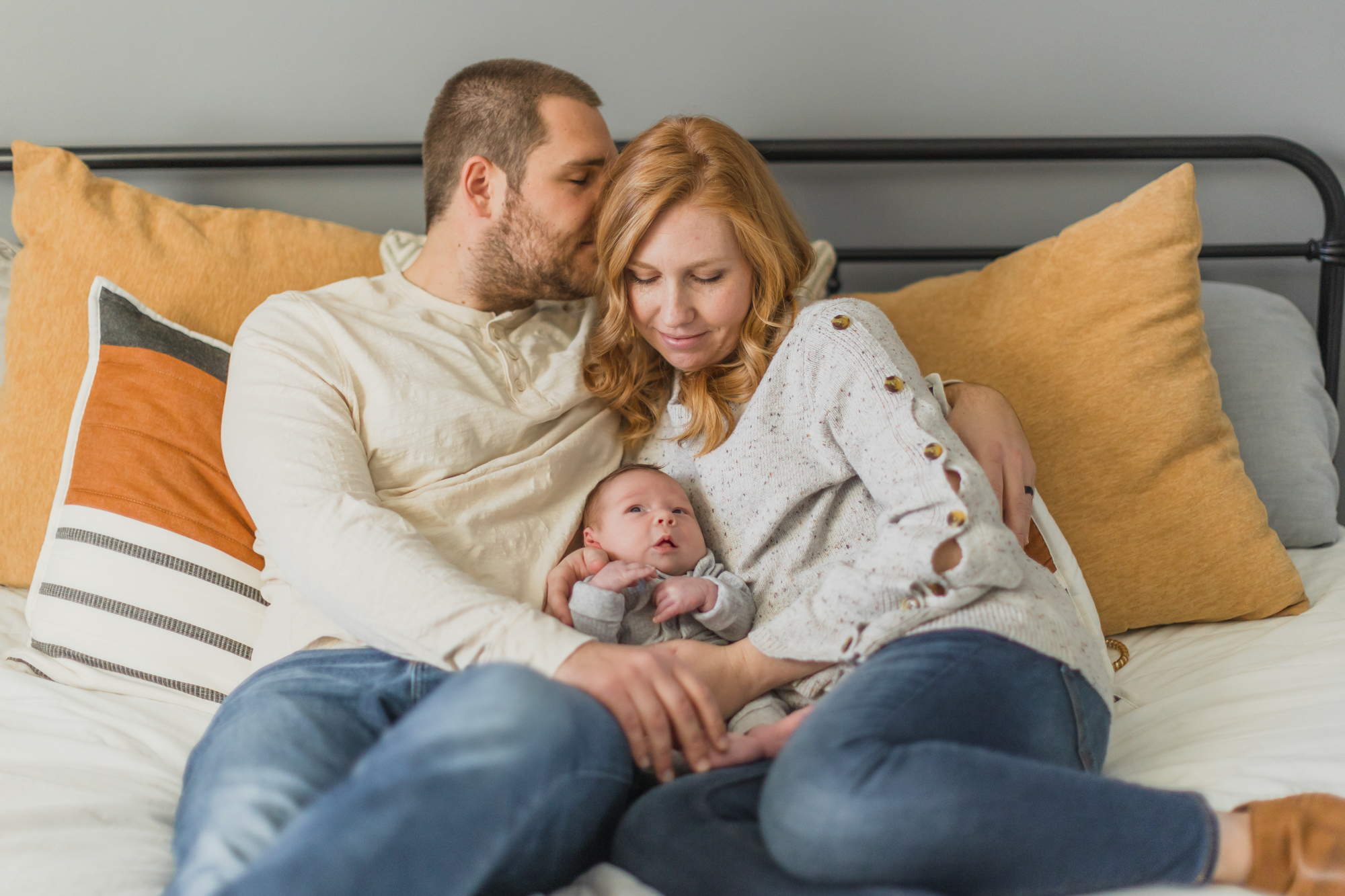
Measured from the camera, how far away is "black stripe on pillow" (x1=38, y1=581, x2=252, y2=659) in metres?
1.22

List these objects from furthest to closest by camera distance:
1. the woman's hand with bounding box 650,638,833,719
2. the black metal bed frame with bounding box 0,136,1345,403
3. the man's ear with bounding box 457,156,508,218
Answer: the black metal bed frame with bounding box 0,136,1345,403 → the man's ear with bounding box 457,156,508,218 → the woman's hand with bounding box 650,638,833,719

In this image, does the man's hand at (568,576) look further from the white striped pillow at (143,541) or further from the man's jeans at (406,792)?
the white striped pillow at (143,541)

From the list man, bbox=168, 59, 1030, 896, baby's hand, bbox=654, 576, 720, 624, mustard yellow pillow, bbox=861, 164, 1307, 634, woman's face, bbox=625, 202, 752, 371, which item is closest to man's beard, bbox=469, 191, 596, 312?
man, bbox=168, 59, 1030, 896

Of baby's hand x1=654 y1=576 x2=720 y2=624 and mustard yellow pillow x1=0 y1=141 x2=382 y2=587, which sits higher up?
mustard yellow pillow x1=0 y1=141 x2=382 y2=587

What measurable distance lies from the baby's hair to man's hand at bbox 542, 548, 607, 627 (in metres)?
0.08

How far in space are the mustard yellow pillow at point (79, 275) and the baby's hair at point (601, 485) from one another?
599mm

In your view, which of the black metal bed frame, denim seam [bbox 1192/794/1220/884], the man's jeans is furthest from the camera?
the black metal bed frame

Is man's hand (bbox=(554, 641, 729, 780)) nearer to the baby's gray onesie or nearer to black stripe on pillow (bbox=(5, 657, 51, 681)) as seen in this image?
the baby's gray onesie

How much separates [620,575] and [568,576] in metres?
0.11

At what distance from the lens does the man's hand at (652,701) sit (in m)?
0.93

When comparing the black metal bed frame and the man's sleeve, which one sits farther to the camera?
the black metal bed frame

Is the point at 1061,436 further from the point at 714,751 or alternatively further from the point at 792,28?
the point at 792,28

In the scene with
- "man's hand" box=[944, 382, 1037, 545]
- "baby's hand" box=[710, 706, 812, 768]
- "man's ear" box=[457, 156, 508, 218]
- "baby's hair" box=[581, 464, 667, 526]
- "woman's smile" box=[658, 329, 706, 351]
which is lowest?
"baby's hand" box=[710, 706, 812, 768]

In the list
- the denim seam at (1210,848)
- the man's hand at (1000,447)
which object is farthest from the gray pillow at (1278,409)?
the denim seam at (1210,848)
